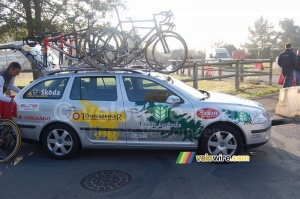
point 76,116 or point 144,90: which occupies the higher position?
point 144,90

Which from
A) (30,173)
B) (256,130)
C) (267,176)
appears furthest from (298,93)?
(30,173)

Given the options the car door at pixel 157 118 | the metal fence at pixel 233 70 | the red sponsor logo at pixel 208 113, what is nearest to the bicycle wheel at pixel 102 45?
the car door at pixel 157 118

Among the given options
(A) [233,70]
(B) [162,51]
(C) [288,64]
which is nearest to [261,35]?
(A) [233,70]

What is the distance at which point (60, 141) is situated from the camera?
4.99 meters

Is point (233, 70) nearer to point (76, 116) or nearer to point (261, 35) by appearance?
point (76, 116)

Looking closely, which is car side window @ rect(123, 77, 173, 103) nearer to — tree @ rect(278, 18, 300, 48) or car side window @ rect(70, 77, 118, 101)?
car side window @ rect(70, 77, 118, 101)

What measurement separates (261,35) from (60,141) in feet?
246

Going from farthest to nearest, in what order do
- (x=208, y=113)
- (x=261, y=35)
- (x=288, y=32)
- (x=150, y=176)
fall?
1. (x=261, y=35)
2. (x=288, y=32)
3. (x=208, y=113)
4. (x=150, y=176)

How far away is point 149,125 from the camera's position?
15.7ft

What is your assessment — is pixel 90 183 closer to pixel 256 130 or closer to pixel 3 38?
pixel 256 130

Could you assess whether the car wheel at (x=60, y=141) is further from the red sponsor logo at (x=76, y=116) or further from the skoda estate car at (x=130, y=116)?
the red sponsor logo at (x=76, y=116)

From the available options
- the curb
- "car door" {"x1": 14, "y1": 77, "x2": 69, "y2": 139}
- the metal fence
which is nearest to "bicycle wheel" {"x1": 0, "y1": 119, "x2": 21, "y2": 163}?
"car door" {"x1": 14, "y1": 77, "x2": 69, "y2": 139}

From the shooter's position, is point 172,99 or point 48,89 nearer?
point 172,99

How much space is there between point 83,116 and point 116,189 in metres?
1.45
